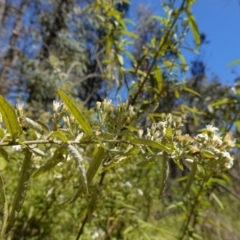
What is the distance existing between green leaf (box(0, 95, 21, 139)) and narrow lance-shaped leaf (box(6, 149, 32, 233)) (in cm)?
5

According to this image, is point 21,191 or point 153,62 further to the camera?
point 153,62

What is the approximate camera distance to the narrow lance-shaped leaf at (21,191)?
52 centimetres

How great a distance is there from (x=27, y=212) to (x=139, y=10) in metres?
12.7

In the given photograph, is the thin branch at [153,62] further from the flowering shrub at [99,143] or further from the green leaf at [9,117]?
the green leaf at [9,117]

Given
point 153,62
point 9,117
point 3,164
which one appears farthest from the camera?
point 153,62

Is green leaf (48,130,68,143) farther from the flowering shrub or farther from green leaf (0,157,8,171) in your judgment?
green leaf (0,157,8,171)

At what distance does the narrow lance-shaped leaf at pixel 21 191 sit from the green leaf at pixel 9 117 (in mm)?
46

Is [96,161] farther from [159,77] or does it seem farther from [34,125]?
[159,77]

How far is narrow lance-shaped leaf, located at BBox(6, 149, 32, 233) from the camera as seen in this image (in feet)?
1.71

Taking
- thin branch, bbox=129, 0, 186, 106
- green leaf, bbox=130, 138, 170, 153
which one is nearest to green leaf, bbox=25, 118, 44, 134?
green leaf, bbox=130, 138, 170, 153

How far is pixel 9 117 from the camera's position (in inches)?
20.3

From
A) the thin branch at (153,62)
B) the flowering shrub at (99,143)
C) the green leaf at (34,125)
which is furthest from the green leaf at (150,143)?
the thin branch at (153,62)

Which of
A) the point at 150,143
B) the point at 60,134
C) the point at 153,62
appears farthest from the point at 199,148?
the point at 153,62

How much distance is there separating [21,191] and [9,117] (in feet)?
0.33
